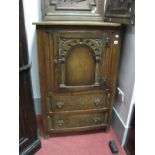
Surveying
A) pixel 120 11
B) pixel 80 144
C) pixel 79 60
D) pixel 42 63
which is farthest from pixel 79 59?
pixel 80 144

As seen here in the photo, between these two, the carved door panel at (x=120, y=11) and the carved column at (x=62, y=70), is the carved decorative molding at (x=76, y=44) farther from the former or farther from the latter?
the carved door panel at (x=120, y=11)

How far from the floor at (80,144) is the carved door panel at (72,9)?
121cm

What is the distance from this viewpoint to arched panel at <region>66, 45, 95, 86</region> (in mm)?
1412

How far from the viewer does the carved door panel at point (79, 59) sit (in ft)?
4.43

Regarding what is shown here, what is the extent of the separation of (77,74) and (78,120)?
501 mm

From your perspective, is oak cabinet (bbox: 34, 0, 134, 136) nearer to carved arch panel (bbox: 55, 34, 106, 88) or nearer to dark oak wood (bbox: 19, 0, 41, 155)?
carved arch panel (bbox: 55, 34, 106, 88)

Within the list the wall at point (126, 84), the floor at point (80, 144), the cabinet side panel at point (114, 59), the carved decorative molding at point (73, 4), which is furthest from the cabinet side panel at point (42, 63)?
the wall at point (126, 84)

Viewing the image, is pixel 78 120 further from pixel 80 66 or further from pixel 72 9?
pixel 72 9

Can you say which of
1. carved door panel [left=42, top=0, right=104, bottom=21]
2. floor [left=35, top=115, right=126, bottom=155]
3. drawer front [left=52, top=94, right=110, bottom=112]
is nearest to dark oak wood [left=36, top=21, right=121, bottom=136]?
drawer front [left=52, top=94, right=110, bottom=112]

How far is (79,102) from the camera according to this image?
5.22 ft

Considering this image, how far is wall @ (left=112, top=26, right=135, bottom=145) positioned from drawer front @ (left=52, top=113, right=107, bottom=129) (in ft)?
0.54
